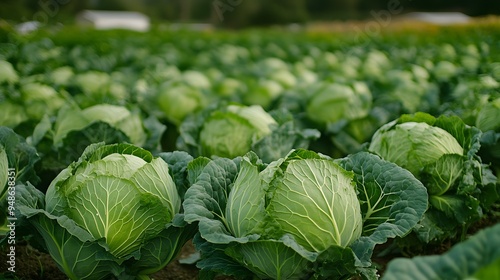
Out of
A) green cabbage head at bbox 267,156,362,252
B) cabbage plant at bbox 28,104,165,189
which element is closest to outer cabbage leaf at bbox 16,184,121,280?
green cabbage head at bbox 267,156,362,252

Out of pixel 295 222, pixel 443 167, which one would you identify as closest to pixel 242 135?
pixel 443 167

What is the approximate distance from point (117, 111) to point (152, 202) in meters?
2.13

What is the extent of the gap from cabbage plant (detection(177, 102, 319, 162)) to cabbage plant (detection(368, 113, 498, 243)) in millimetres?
822

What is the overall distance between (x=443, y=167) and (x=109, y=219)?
2190 millimetres

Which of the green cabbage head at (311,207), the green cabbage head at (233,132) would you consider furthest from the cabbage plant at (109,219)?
the green cabbage head at (233,132)

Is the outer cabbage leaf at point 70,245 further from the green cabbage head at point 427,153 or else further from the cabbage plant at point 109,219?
the green cabbage head at point 427,153

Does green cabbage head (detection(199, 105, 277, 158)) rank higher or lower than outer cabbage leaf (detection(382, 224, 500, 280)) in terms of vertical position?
lower

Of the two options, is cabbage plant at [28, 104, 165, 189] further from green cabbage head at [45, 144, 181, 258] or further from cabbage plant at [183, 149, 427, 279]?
cabbage plant at [183, 149, 427, 279]

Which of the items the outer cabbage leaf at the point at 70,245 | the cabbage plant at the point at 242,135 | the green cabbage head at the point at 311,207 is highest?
the green cabbage head at the point at 311,207

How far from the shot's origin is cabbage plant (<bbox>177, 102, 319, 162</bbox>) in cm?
447

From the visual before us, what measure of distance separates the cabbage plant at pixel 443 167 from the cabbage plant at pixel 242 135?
82 centimetres

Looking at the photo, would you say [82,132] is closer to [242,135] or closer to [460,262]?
[242,135]

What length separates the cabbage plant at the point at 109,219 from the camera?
2.85m

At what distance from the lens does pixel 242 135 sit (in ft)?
15.2
